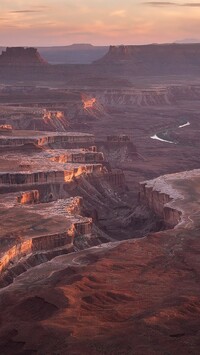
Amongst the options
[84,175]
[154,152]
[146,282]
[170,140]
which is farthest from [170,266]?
[170,140]

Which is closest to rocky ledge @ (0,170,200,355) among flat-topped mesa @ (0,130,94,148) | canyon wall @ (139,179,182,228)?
canyon wall @ (139,179,182,228)

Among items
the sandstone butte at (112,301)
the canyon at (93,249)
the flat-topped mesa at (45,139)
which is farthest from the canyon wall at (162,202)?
the flat-topped mesa at (45,139)

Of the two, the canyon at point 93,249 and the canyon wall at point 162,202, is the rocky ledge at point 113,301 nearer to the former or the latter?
the canyon at point 93,249

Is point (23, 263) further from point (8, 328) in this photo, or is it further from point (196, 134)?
point (196, 134)

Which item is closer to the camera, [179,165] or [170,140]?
[179,165]

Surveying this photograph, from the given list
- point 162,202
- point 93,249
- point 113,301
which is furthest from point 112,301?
point 162,202

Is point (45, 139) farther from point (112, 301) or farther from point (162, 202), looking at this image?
point (112, 301)

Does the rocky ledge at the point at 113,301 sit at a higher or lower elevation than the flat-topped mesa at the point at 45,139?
lower

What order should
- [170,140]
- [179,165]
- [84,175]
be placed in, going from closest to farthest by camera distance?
[84,175], [179,165], [170,140]

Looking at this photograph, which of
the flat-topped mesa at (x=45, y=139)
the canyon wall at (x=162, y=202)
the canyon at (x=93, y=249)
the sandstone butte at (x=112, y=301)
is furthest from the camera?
the flat-topped mesa at (x=45, y=139)
